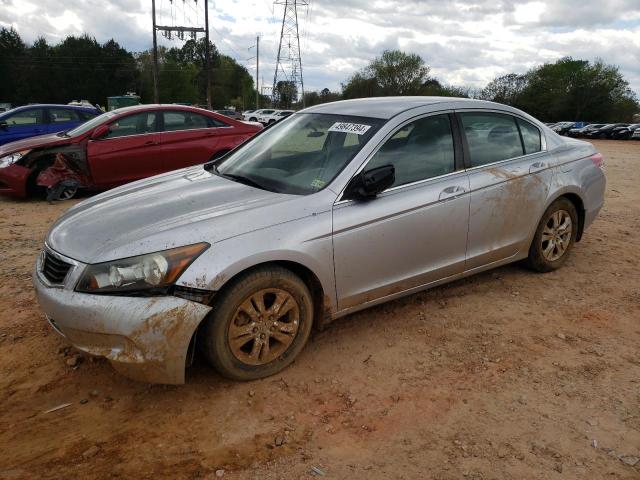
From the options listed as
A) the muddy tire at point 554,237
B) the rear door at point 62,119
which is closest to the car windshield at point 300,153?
the muddy tire at point 554,237

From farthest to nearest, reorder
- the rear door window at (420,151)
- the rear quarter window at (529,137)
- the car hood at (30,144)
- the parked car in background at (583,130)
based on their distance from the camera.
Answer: the parked car in background at (583,130)
the car hood at (30,144)
the rear quarter window at (529,137)
the rear door window at (420,151)

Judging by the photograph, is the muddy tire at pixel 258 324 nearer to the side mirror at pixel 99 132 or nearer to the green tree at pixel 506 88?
the side mirror at pixel 99 132

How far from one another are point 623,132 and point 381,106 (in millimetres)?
39357

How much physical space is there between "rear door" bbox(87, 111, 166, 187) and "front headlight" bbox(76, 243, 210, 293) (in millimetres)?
5782

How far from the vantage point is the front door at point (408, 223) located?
3273 mm

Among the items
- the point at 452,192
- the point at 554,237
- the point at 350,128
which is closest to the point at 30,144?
the point at 350,128

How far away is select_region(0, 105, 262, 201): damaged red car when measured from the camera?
7.86 metres

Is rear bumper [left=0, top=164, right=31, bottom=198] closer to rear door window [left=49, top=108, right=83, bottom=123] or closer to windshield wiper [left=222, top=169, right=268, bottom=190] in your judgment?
rear door window [left=49, top=108, right=83, bottom=123]

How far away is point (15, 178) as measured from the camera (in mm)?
7848

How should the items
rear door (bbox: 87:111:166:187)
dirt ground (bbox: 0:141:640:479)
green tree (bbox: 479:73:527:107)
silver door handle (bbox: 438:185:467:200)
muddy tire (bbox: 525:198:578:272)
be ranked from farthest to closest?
green tree (bbox: 479:73:527:107), rear door (bbox: 87:111:166:187), muddy tire (bbox: 525:198:578:272), silver door handle (bbox: 438:185:467:200), dirt ground (bbox: 0:141:640:479)

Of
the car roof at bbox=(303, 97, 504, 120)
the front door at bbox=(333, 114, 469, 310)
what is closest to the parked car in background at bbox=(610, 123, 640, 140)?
the car roof at bbox=(303, 97, 504, 120)

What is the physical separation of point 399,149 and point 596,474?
2.23m

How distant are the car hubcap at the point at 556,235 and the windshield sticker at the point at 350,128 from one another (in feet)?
6.71

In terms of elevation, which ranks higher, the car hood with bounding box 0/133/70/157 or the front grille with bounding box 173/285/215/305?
the car hood with bounding box 0/133/70/157
